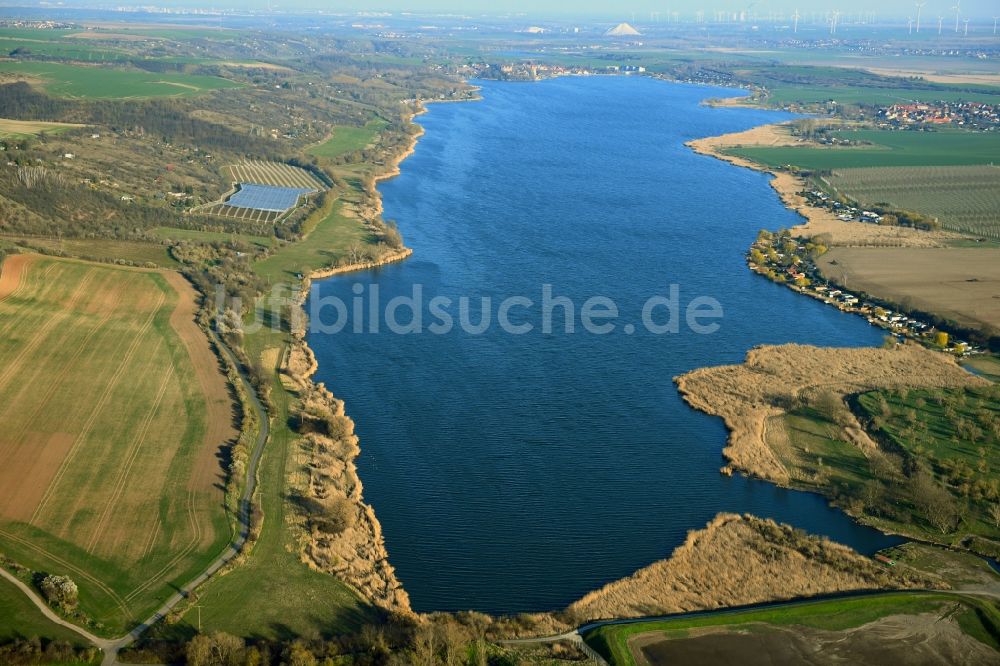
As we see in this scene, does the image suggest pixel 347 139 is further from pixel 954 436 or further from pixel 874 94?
pixel 874 94

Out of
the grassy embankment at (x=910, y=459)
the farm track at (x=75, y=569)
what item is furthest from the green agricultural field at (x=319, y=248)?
the grassy embankment at (x=910, y=459)

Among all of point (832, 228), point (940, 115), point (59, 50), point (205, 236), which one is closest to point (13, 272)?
point (205, 236)

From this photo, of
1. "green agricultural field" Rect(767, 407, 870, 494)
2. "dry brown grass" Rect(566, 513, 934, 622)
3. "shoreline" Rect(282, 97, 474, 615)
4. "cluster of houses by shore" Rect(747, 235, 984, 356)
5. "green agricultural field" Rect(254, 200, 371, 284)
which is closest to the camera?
"dry brown grass" Rect(566, 513, 934, 622)

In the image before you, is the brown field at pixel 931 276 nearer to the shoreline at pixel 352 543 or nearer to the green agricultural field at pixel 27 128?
the shoreline at pixel 352 543

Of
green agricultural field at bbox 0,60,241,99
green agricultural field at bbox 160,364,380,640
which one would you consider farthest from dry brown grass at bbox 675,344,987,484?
green agricultural field at bbox 0,60,241,99

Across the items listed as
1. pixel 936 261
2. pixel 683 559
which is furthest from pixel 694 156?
pixel 683 559

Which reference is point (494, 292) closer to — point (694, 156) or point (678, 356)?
point (678, 356)

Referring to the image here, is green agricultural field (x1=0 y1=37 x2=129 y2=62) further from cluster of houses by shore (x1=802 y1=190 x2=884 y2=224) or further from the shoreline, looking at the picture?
the shoreline
